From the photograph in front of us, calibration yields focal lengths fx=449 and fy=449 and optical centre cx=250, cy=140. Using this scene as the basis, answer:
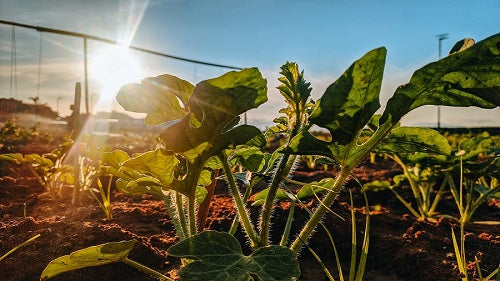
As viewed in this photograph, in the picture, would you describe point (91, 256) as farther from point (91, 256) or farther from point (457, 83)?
point (457, 83)

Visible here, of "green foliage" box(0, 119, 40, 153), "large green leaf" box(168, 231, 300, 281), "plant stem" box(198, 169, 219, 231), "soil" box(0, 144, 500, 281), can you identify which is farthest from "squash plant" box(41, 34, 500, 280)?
"green foliage" box(0, 119, 40, 153)

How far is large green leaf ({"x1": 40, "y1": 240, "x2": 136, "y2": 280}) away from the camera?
122 centimetres

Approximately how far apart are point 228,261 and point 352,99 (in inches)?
19.3

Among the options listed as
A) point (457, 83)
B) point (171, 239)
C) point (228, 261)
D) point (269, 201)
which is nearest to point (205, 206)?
point (171, 239)

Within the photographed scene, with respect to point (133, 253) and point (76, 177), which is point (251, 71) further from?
point (76, 177)

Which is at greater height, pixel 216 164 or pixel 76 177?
pixel 216 164

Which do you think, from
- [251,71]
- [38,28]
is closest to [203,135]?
[251,71]

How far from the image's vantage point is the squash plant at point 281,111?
1.03 meters

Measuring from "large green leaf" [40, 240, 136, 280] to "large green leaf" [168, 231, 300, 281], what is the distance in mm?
249

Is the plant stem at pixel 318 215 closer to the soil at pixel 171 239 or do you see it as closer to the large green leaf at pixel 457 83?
the large green leaf at pixel 457 83

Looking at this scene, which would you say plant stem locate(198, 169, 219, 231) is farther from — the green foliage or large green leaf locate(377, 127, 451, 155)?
the green foliage

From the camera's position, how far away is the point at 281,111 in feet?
4.41

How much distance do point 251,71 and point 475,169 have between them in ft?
7.09

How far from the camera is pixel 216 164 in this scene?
1.52 metres
